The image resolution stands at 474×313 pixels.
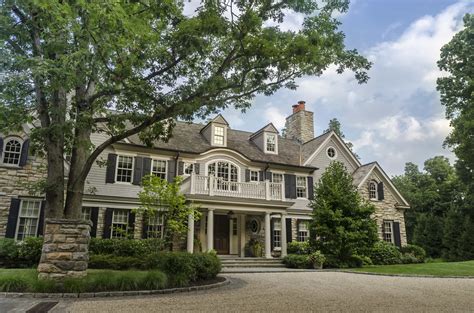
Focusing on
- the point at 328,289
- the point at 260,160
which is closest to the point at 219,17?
the point at 328,289

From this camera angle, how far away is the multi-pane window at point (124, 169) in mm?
16734

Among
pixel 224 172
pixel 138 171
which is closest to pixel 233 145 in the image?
pixel 224 172

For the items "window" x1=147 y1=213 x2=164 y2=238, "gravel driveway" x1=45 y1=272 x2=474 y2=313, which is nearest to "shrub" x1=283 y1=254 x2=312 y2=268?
"window" x1=147 y1=213 x2=164 y2=238

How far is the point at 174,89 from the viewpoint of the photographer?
9.24 meters

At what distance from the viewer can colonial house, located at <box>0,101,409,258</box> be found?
14.9m

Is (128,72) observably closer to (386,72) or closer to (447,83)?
(386,72)

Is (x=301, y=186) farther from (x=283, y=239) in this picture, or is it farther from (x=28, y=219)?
(x=28, y=219)

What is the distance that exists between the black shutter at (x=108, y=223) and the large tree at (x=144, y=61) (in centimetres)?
673

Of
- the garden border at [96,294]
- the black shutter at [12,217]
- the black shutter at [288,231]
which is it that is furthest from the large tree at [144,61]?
the black shutter at [288,231]

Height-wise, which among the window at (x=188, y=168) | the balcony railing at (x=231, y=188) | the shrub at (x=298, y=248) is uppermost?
the window at (x=188, y=168)

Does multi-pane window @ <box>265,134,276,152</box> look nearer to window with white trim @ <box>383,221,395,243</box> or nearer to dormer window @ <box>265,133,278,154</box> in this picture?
dormer window @ <box>265,133,278,154</box>

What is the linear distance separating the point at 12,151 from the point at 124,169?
482cm

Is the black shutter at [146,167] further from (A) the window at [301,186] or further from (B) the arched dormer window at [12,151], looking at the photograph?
(A) the window at [301,186]

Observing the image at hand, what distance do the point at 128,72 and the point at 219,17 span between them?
8.28 ft
